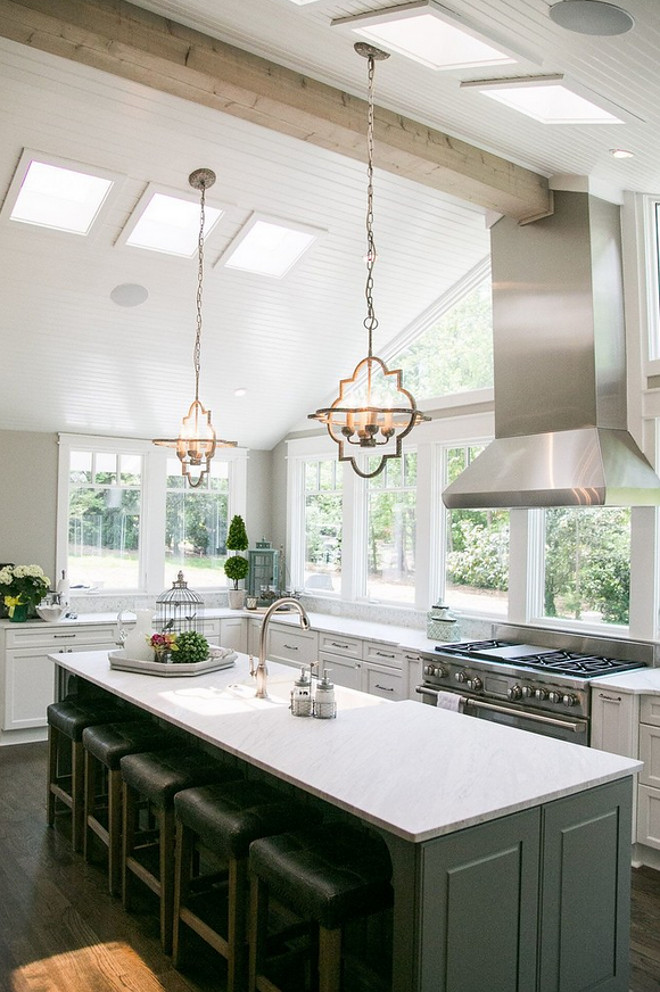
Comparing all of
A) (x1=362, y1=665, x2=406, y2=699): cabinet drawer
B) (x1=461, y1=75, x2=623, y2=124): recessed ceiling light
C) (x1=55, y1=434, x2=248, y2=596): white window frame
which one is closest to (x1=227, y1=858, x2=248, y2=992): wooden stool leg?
(x1=362, y1=665, x2=406, y2=699): cabinet drawer

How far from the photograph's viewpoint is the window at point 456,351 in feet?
19.3

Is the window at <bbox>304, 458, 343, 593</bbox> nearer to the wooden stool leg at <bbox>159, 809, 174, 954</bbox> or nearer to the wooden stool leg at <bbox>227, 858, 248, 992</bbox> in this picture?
the wooden stool leg at <bbox>159, 809, 174, 954</bbox>

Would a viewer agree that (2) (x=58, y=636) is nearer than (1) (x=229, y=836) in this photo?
No

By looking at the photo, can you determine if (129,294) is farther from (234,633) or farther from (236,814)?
(236,814)

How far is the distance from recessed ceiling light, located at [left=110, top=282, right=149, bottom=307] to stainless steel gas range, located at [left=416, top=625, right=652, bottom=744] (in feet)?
9.91

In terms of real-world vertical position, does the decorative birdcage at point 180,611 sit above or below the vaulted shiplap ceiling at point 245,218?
below

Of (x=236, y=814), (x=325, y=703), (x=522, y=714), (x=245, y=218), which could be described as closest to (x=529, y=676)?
(x=522, y=714)

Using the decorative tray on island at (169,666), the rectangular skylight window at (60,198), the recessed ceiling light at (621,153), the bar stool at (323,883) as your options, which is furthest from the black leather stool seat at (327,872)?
the rectangular skylight window at (60,198)

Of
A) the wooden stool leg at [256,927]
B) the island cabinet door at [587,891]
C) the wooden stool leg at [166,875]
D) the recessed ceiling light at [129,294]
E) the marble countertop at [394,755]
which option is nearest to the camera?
the marble countertop at [394,755]

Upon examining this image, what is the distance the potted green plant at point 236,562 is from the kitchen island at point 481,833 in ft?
14.0

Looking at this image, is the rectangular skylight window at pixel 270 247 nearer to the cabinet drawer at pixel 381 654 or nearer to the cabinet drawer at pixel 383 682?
the cabinet drawer at pixel 381 654

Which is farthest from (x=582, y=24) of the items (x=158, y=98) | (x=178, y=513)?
(x=178, y=513)

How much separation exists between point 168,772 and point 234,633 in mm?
3895

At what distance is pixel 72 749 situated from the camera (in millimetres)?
4316
